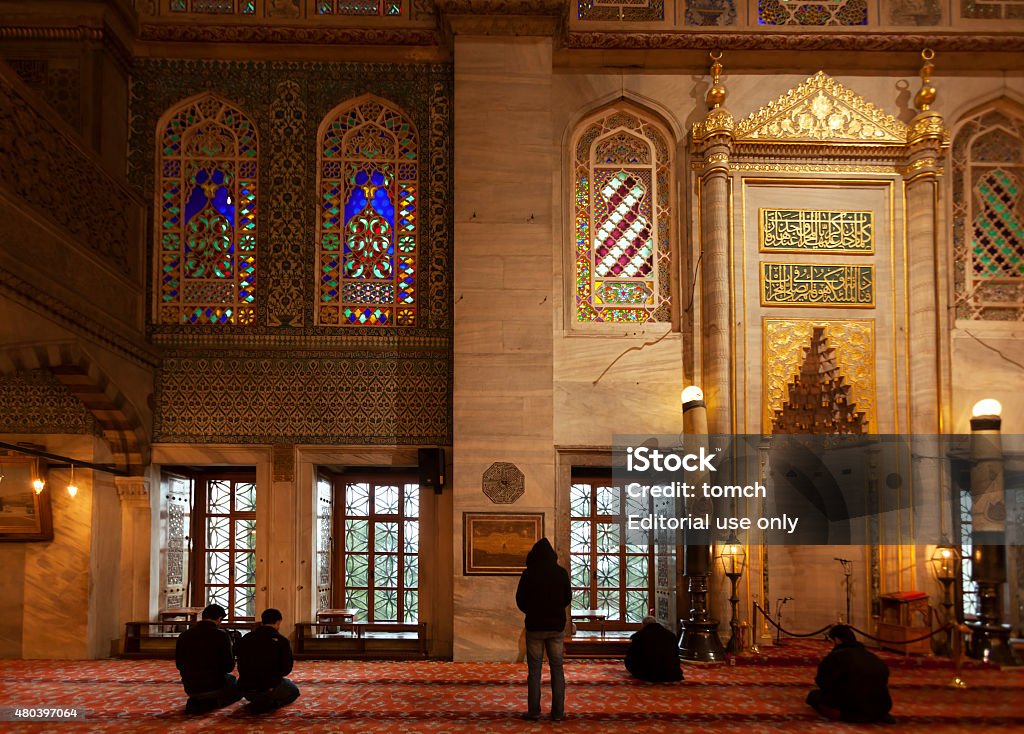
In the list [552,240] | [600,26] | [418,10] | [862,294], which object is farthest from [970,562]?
[418,10]

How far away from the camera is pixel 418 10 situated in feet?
29.1

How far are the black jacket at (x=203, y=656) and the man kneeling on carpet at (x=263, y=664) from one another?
12 cm

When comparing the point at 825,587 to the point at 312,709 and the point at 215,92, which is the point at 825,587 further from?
the point at 215,92

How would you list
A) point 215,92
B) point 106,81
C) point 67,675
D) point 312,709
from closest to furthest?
point 312,709 < point 67,675 < point 106,81 < point 215,92

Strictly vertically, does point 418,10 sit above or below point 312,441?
above

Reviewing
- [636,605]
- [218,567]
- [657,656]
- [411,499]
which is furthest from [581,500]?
[218,567]

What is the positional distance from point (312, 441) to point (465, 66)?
3576 millimetres

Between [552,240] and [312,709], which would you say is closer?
[312,709]

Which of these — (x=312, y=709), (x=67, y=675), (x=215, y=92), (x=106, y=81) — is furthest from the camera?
(x=215, y=92)

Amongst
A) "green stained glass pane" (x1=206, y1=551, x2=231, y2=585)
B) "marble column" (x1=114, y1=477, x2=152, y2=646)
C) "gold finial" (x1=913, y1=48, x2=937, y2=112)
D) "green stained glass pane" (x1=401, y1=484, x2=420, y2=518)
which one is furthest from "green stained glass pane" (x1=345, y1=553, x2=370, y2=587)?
"gold finial" (x1=913, y1=48, x2=937, y2=112)

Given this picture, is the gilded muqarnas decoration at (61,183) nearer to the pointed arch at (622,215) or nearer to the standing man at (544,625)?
the pointed arch at (622,215)

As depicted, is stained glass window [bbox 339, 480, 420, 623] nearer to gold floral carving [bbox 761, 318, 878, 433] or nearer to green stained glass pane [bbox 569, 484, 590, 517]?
green stained glass pane [bbox 569, 484, 590, 517]

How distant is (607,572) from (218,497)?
3952 millimetres

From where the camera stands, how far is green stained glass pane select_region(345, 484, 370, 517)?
31.7 ft
